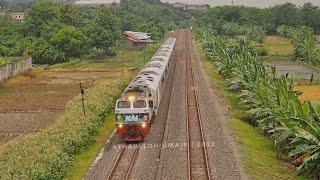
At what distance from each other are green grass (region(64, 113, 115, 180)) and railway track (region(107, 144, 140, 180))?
128cm

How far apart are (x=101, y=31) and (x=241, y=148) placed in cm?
5615

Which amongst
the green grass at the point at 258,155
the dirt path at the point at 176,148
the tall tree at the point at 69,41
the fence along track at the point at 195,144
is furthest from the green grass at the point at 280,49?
the green grass at the point at 258,155

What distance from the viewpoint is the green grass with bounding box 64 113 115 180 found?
68.8 ft

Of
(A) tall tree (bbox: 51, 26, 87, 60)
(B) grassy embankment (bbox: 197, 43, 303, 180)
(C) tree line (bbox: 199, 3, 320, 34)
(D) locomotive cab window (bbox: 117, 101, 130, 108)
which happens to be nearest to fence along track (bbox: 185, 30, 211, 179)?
(B) grassy embankment (bbox: 197, 43, 303, 180)

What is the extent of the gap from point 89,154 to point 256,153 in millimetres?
8422

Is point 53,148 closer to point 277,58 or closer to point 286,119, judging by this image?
point 286,119

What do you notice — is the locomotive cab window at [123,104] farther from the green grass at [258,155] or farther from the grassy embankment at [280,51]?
the grassy embankment at [280,51]

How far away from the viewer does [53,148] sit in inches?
848

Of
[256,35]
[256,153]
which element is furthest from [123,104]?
[256,35]

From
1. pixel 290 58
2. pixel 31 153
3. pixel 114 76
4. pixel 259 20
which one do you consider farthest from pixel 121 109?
pixel 259 20

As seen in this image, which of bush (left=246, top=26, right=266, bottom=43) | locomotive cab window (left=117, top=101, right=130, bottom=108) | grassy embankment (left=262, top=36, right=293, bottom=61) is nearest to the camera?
locomotive cab window (left=117, top=101, right=130, bottom=108)

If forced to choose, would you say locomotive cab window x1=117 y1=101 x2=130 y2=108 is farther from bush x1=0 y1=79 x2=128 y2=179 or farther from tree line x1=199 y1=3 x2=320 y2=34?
tree line x1=199 y1=3 x2=320 y2=34

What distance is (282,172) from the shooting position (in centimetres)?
2080

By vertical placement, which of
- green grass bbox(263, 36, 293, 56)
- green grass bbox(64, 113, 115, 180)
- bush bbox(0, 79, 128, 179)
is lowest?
green grass bbox(263, 36, 293, 56)
